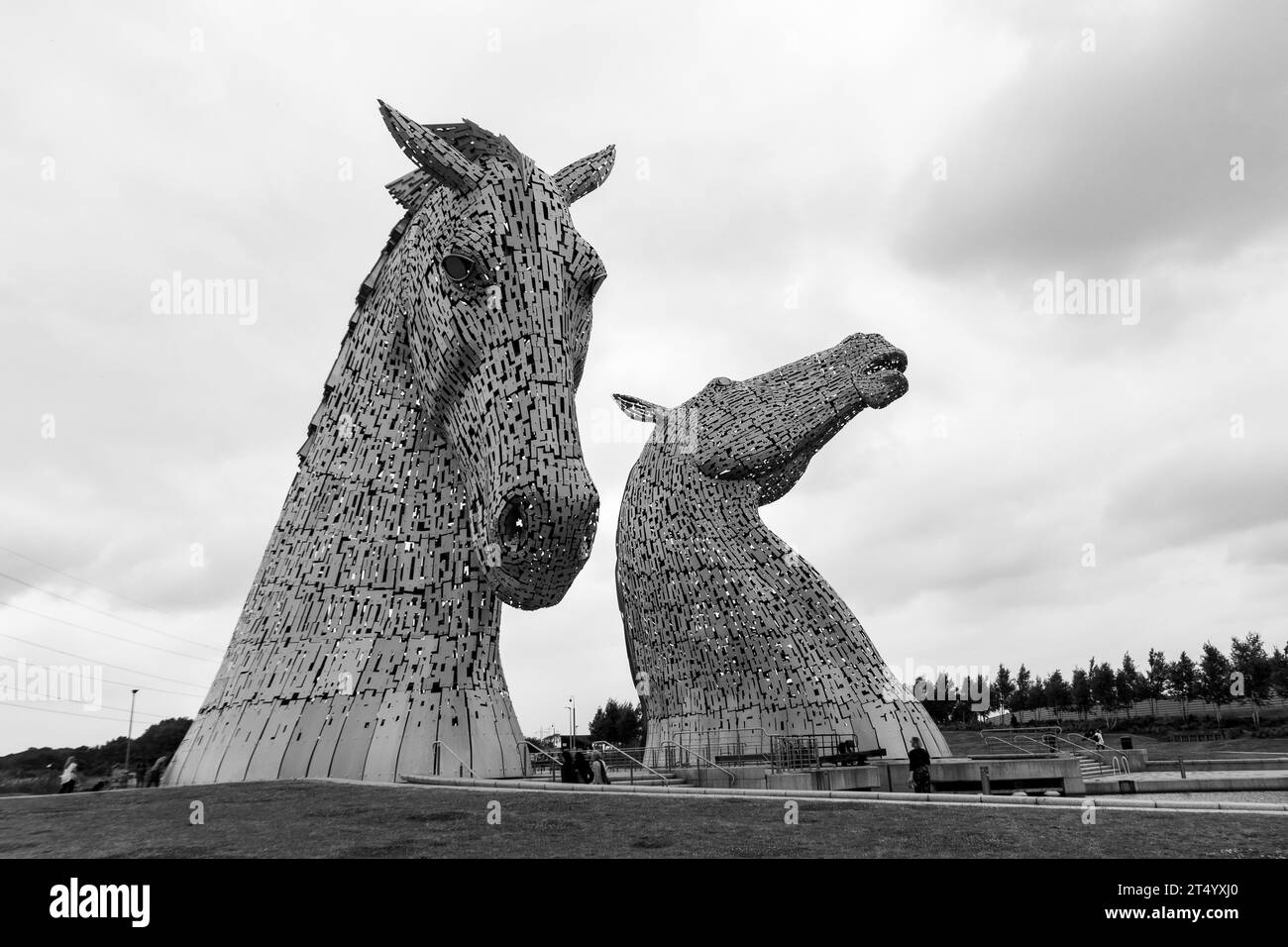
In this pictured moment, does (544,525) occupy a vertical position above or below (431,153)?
below

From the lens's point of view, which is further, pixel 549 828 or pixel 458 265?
pixel 458 265

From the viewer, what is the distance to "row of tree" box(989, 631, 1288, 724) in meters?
45.1

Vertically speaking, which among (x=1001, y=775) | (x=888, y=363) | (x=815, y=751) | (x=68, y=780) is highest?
(x=888, y=363)

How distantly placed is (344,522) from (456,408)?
1523 millimetres

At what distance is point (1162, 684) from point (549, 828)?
2289 inches

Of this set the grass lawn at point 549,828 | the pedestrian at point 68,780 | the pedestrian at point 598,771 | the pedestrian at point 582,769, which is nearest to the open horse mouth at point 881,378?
the pedestrian at point 598,771

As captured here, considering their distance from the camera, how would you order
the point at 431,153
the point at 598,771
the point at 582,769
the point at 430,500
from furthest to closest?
1. the point at 598,771
2. the point at 582,769
3. the point at 430,500
4. the point at 431,153

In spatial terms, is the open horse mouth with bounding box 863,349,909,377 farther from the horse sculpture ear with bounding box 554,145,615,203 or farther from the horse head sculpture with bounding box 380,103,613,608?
the horse head sculpture with bounding box 380,103,613,608

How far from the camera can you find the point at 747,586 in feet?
54.3

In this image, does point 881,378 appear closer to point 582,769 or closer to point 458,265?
point 582,769

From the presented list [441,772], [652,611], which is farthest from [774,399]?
[441,772]

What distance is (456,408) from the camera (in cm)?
730

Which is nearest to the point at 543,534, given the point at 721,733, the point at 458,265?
the point at 458,265
